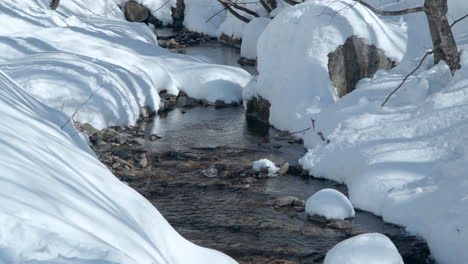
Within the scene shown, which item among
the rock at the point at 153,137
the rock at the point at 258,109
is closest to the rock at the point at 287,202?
the rock at the point at 153,137

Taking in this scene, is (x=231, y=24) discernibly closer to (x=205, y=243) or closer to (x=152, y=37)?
(x=152, y=37)

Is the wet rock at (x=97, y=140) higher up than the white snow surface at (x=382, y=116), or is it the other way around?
the white snow surface at (x=382, y=116)

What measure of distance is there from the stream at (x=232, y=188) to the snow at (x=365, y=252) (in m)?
0.47

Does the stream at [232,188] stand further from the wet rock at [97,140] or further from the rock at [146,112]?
the rock at [146,112]

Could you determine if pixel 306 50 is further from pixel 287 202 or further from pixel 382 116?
pixel 287 202

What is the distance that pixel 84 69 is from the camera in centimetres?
1146

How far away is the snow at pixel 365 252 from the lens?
5660 millimetres

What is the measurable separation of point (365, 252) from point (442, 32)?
4445mm

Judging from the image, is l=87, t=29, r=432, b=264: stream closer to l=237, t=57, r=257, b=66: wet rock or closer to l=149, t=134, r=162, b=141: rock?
l=149, t=134, r=162, b=141: rock

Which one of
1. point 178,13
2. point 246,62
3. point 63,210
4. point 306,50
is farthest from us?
point 178,13

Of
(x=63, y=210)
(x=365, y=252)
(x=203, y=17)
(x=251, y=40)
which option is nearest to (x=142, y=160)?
(x=365, y=252)

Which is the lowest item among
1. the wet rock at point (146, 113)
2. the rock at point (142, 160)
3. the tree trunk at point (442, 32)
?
the wet rock at point (146, 113)

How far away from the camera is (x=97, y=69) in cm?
1167

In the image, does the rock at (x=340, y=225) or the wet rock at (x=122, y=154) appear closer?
the rock at (x=340, y=225)
